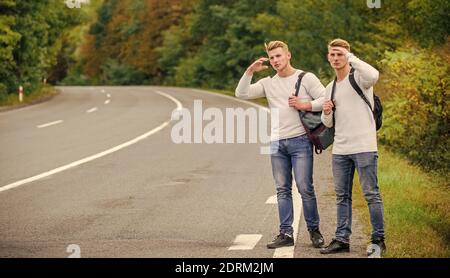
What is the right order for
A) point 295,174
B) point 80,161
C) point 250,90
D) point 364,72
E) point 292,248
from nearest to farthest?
point 364,72, point 292,248, point 295,174, point 250,90, point 80,161

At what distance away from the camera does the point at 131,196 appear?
10.4 m

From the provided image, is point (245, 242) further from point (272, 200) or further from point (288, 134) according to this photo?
point (272, 200)

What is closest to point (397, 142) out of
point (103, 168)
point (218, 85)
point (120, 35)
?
point (103, 168)

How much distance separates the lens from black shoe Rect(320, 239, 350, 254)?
22.1 feet

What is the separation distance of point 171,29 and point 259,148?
202 feet

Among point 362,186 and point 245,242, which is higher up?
point 362,186

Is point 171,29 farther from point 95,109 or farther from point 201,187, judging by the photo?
point 201,187

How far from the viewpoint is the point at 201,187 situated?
36.7ft

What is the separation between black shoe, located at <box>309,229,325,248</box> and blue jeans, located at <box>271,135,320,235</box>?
0.05 meters

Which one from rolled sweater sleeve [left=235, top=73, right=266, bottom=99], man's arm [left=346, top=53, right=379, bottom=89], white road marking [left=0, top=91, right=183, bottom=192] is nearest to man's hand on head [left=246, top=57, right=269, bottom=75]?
rolled sweater sleeve [left=235, top=73, right=266, bottom=99]

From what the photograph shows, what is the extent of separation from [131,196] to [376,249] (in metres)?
4.53

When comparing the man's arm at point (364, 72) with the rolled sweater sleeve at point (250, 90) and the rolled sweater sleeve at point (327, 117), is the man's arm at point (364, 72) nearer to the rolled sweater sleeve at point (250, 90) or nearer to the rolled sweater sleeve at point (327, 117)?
the rolled sweater sleeve at point (327, 117)

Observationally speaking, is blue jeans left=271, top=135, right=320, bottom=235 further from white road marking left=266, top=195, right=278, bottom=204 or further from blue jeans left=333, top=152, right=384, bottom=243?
white road marking left=266, top=195, right=278, bottom=204

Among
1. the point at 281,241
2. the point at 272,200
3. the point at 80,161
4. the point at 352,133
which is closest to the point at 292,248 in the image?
the point at 281,241
